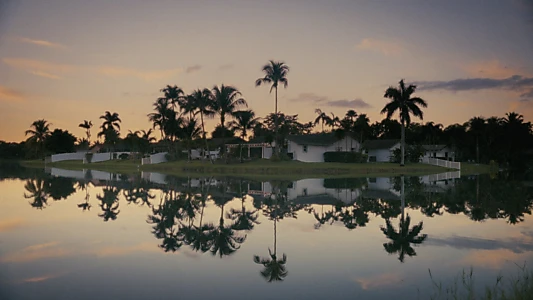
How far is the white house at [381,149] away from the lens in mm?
58250

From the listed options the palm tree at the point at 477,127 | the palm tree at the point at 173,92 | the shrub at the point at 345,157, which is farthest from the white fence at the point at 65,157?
the palm tree at the point at 477,127

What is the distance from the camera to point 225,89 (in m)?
46.6

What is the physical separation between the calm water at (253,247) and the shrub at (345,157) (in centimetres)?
→ 3109

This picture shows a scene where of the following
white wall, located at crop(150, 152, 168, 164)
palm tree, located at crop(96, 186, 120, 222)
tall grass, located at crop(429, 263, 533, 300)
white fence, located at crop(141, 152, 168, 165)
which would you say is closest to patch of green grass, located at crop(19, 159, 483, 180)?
white fence, located at crop(141, 152, 168, 165)

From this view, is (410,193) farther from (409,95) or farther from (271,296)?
(409,95)

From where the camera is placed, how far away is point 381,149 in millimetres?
59156

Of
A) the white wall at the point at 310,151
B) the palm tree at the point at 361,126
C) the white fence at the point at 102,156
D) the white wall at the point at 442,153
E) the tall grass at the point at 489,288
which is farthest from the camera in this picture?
the white wall at the point at 442,153

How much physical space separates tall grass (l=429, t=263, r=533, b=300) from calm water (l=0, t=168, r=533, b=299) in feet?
0.53

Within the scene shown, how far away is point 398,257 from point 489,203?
406 inches

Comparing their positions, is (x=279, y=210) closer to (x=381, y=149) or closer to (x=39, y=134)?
(x=381, y=149)

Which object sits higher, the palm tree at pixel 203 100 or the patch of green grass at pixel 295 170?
the palm tree at pixel 203 100

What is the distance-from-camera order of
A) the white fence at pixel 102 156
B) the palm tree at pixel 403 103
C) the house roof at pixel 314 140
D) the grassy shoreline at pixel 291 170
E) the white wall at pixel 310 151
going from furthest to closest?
the white fence at pixel 102 156
the house roof at pixel 314 140
the white wall at pixel 310 151
the palm tree at pixel 403 103
the grassy shoreline at pixel 291 170

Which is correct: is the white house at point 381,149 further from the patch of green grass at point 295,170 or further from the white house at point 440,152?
the white house at point 440,152

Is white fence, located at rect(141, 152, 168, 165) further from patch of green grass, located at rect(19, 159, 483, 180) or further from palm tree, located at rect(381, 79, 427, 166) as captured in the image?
palm tree, located at rect(381, 79, 427, 166)
